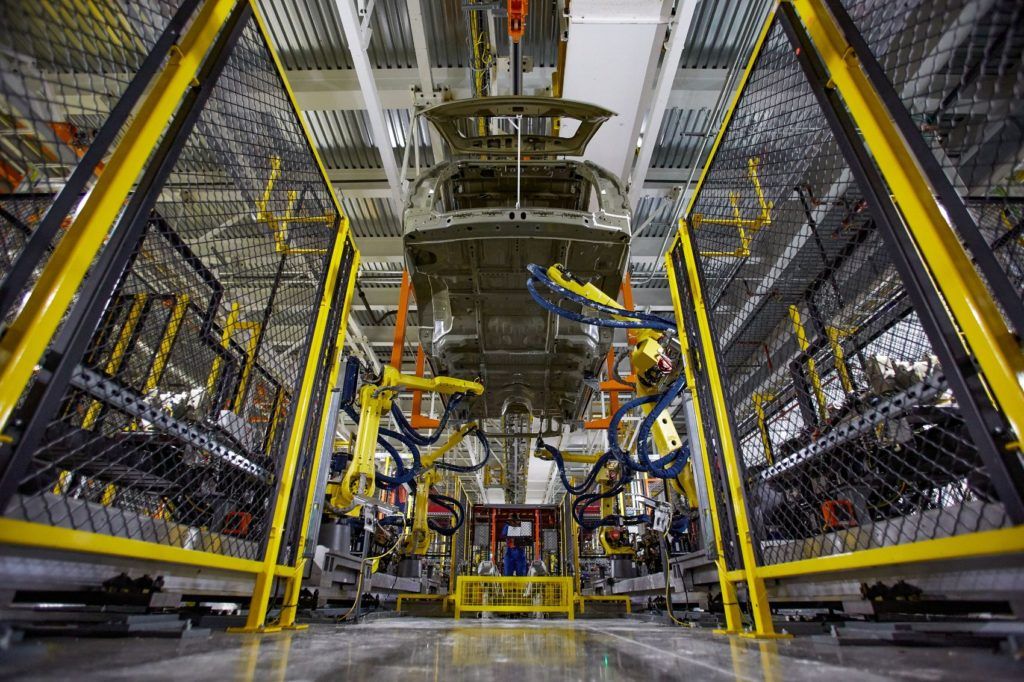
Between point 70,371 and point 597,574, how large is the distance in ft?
34.6

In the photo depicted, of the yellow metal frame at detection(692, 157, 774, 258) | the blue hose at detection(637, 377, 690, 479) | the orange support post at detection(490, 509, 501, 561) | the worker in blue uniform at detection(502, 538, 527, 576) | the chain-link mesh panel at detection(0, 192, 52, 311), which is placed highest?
the yellow metal frame at detection(692, 157, 774, 258)

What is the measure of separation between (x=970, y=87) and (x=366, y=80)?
473 centimetres

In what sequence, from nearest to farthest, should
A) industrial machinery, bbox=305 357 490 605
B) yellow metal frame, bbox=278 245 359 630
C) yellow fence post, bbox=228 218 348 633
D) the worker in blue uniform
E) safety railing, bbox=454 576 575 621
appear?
1. yellow fence post, bbox=228 218 348 633
2. yellow metal frame, bbox=278 245 359 630
3. industrial machinery, bbox=305 357 490 605
4. safety railing, bbox=454 576 575 621
5. the worker in blue uniform

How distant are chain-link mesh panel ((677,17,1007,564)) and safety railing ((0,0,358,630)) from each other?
8.63 feet

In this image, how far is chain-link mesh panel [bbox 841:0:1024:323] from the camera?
165cm

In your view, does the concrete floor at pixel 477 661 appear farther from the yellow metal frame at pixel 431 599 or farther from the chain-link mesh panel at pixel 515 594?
the yellow metal frame at pixel 431 599

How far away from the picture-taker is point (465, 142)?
3.61m

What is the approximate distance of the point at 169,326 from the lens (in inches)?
124

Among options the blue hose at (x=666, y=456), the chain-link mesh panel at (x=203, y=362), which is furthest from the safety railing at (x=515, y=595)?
the chain-link mesh panel at (x=203, y=362)

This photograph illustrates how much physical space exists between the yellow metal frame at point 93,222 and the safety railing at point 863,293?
2.53 m

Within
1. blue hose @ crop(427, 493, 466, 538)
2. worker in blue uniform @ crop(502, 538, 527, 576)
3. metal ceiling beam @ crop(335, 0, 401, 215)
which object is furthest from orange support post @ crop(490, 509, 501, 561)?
metal ceiling beam @ crop(335, 0, 401, 215)

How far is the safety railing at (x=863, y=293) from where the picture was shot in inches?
55.2

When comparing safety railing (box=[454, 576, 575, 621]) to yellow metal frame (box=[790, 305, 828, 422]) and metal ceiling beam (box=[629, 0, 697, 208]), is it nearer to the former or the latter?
yellow metal frame (box=[790, 305, 828, 422])

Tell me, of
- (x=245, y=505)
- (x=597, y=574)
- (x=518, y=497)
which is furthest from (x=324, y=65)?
(x=597, y=574)
